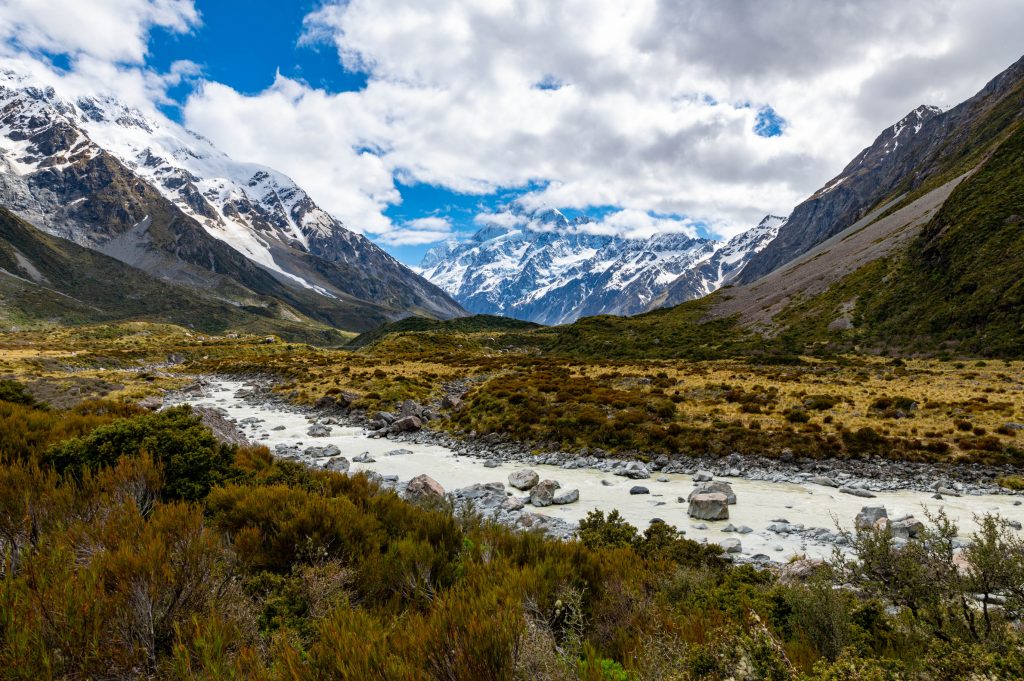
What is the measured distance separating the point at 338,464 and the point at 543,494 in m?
10.1

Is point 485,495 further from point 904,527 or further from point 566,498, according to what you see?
point 904,527

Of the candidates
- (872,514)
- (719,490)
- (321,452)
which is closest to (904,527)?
(872,514)

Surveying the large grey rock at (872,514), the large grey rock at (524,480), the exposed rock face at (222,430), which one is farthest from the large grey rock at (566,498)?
the exposed rock face at (222,430)

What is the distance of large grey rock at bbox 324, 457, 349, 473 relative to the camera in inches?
780

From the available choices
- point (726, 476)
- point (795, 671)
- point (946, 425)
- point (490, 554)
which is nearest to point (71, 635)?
point (490, 554)

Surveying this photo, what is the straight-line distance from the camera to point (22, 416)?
9.74 metres

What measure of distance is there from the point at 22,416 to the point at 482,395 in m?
25.5

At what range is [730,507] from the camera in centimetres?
1477

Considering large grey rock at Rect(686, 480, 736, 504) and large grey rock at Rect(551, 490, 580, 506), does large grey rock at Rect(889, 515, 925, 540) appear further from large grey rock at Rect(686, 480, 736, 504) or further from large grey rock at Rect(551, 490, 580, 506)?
large grey rock at Rect(551, 490, 580, 506)

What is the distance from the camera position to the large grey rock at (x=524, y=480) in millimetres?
17642

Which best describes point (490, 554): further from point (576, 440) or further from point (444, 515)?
point (576, 440)

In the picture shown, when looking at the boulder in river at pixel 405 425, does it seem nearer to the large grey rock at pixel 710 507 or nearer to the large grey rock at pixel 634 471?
the large grey rock at pixel 634 471

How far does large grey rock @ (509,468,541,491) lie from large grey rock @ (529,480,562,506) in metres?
1.03

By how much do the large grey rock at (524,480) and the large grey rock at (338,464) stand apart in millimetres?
7298
